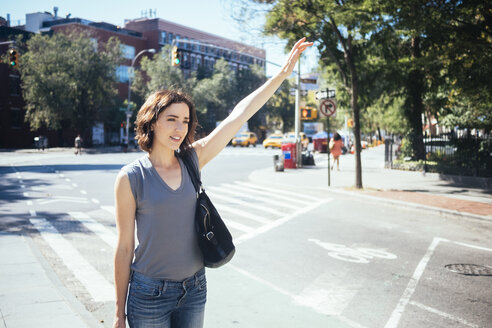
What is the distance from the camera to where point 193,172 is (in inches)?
97.0

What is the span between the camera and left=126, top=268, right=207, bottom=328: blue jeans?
88.6 inches

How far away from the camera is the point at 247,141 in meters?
56.0

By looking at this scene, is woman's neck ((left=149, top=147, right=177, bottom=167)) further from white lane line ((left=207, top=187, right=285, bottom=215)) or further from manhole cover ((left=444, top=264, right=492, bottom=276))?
white lane line ((left=207, top=187, right=285, bottom=215))

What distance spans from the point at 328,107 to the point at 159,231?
1370cm

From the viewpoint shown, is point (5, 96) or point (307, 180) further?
point (5, 96)

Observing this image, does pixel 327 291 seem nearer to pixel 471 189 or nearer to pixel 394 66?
pixel 471 189

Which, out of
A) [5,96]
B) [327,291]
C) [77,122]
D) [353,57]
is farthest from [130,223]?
[5,96]

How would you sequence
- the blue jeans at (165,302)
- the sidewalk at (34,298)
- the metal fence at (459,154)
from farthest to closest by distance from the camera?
1. the metal fence at (459,154)
2. the sidewalk at (34,298)
3. the blue jeans at (165,302)

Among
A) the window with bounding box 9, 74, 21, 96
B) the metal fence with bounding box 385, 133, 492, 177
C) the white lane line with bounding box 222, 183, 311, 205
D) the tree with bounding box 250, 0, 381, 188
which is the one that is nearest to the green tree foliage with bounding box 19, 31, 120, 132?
the window with bounding box 9, 74, 21, 96

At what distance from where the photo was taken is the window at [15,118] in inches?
1879

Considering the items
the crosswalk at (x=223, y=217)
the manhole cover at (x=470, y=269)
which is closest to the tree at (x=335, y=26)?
the crosswalk at (x=223, y=217)

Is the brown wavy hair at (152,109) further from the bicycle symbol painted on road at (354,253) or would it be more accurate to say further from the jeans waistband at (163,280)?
the bicycle symbol painted on road at (354,253)

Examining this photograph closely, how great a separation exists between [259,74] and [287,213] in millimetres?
67066

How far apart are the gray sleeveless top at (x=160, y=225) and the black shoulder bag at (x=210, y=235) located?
0.17ft
